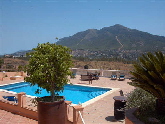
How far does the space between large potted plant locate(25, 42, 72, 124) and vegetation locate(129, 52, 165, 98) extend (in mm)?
1933

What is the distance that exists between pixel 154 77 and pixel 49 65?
260 cm

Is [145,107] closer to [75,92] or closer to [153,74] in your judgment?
[153,74]

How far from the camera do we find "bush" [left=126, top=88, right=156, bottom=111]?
16.2 ft

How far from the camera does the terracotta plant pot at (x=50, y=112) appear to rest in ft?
14.4

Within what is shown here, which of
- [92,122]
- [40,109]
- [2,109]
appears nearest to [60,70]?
[40,109]

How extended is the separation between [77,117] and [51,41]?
2.35m

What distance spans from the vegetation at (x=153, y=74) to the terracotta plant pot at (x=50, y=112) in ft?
7.29

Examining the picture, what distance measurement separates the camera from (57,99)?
4.78 meters

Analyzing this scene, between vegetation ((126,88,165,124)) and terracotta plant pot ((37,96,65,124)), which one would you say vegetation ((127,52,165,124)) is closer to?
vegetation ((126,88,165,124))

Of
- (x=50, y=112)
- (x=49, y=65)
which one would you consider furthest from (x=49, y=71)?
(x=50, y=112)

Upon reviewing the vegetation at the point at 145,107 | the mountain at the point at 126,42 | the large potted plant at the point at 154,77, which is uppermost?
the mountain at the point at 126,42

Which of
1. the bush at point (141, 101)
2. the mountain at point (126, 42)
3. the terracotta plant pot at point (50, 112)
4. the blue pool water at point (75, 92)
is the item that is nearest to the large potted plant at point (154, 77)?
the bush at point (141, 101)

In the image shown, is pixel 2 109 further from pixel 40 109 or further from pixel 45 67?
pixel 45 67

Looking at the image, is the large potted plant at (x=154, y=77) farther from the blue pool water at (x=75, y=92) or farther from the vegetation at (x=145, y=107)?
the blue pool water at (x=75, y=92)
